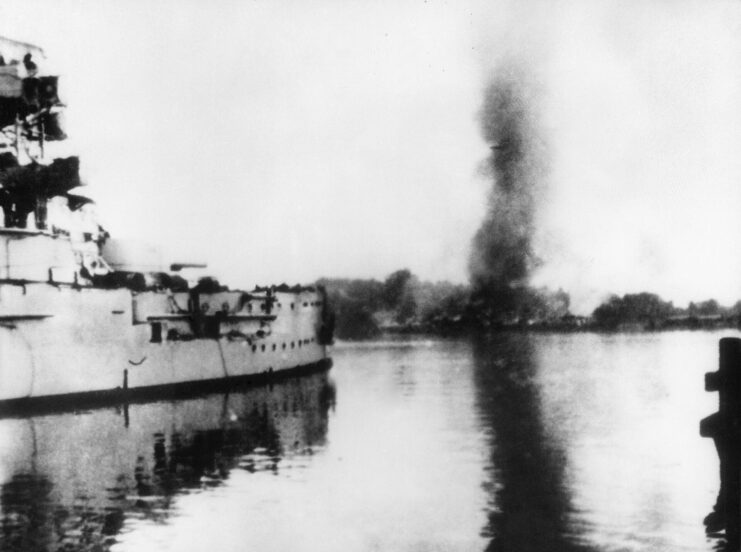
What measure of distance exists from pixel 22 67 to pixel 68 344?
6905mm

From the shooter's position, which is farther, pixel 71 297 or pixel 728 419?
pixel 71 297

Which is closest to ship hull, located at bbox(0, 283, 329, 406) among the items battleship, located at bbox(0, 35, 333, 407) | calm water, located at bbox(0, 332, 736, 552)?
battleship, located at bbox(0, 35, 333, 407)

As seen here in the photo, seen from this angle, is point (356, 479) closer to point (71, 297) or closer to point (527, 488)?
point (527, 488)

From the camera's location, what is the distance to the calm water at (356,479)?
8555 millimetres

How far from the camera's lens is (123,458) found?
45.7 ft

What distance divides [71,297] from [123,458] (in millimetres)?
11011

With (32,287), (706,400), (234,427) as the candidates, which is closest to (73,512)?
(234,427)

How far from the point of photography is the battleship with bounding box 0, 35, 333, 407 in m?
22.9

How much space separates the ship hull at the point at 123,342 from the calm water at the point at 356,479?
1.83 meters

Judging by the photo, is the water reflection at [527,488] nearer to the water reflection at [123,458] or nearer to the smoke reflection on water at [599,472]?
the smoke reflection on water at [599,472]

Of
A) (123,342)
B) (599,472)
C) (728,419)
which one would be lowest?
(599,472)

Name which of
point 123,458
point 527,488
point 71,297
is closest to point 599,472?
point 527,488

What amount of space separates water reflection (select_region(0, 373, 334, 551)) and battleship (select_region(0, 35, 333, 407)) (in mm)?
1958

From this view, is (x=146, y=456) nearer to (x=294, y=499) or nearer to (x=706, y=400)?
(x=294, y=499)
